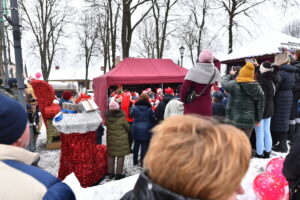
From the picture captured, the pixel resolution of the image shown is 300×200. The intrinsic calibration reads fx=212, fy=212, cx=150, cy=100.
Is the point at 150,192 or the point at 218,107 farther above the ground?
the point at 150,192

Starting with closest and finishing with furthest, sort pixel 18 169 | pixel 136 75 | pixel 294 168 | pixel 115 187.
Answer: pixel 18 169 → pixel 294 168 → pixel 115 187 → pixel 136 75

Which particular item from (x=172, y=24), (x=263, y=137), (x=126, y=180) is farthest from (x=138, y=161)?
(x=172, y=24)

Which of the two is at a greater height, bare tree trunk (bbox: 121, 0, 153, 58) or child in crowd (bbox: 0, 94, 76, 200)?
bare tree trunk (bbox: 121, 0, 153, 58)

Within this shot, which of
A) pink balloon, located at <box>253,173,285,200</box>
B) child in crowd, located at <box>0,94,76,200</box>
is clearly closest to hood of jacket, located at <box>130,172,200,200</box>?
child in crowd, located at <box>0,94,76,200</box>

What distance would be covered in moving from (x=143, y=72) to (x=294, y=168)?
8.21m

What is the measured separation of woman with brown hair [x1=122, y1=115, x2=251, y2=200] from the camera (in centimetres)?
67

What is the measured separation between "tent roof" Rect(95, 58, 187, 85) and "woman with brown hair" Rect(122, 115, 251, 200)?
783 cm

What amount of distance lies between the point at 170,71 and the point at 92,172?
7701mm

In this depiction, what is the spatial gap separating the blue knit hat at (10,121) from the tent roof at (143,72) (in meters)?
7.32

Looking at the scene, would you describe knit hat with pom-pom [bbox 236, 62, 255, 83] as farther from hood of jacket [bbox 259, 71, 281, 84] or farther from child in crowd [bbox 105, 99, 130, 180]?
child in crowd [bbox 105, 99, 130, 180]

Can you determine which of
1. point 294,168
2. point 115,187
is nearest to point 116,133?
point 115,187

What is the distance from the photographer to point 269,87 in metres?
3.92

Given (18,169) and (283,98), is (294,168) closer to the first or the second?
(18,169)

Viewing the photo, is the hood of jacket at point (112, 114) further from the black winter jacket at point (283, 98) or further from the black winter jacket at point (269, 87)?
the black winter jacket at point (283, 98)
